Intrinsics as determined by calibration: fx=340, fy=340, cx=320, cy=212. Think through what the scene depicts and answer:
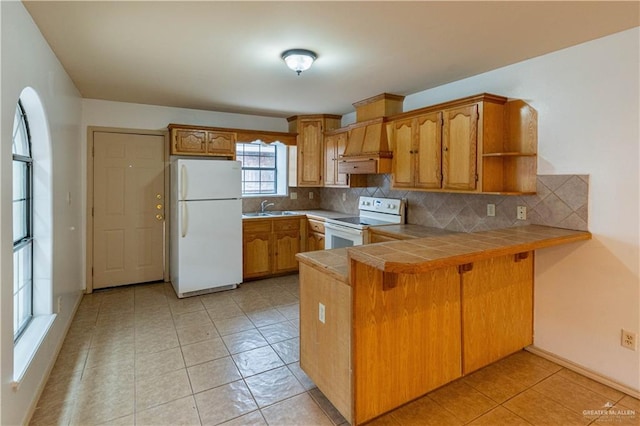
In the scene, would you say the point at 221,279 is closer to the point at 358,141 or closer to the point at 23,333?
the point at 23,333

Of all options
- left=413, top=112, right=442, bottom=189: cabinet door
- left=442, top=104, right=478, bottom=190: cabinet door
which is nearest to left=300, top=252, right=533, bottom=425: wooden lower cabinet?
left=442, top=104, right=478, bottom=190: cabinet door

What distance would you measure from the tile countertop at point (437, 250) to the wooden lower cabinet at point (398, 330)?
89 millimetres

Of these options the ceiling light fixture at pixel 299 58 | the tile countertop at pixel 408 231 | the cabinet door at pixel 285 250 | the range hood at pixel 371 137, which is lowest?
the cabinet door at pixel 285 250

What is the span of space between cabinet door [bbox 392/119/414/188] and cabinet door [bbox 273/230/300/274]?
1818mm

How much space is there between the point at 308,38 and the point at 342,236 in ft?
7.88

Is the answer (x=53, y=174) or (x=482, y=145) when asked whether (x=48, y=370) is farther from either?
(x=482, y=145)

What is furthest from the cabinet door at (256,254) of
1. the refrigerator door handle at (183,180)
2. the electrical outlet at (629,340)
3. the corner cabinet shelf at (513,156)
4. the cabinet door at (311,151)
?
the electrical outlet at (629,340)

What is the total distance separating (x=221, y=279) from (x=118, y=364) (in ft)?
5.65

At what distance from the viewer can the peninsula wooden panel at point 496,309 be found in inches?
93.9

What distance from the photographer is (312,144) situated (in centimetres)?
508

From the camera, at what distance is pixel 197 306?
12.4 feet

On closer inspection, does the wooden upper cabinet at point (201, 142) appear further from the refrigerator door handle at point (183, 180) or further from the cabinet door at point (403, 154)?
the cabinet door at point (403, 154)

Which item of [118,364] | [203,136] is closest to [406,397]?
[118,364]

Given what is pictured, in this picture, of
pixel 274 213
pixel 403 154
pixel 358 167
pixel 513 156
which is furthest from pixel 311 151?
pixel 513 156
